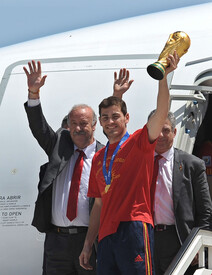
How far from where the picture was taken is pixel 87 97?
6773 mm

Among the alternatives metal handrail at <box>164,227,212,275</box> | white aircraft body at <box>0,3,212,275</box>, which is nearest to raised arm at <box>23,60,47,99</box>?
white aircraft body at <box>0,3,212,275</box>

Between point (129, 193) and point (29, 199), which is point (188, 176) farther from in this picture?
point (29, 199)

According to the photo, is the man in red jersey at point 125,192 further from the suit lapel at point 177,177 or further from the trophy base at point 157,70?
the suit lapel at point 177,177

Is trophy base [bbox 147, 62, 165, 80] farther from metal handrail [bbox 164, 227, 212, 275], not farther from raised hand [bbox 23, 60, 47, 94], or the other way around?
raised hand [bbox 23, 60, 47, 94]

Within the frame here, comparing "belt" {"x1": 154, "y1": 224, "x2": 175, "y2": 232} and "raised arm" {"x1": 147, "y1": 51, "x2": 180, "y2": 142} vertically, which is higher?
"raised arm" {"x1": 147, "y1": 51, "x2": 180, "y2": 142}

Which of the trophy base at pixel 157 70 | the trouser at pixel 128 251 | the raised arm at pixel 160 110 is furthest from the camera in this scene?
the trouser at pixel 128 251

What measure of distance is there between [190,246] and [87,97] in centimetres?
251

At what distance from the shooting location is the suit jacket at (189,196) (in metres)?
5.67

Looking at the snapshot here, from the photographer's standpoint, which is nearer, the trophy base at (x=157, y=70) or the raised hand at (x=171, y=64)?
the trophy base at (x=157, y=70)

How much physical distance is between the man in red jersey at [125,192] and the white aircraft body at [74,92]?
1255 millimetres

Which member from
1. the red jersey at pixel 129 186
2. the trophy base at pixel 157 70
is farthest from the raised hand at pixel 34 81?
the trophy base at pixel 157 70

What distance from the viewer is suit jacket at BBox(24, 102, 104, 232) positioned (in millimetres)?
5988

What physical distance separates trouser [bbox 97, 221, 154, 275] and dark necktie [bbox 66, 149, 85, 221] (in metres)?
0.92

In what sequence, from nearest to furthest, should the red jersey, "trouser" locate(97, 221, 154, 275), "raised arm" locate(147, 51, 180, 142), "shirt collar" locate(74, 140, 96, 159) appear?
"raised arm" locate(147, 51, 180, 142) < "trouser" locate(97, 221, 154, 275) < the red jersey < "shirt collar" locate(74, 140, 96, 159)
